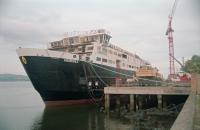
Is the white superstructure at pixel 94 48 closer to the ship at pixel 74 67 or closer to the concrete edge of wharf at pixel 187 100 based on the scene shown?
the ship at pixel 74 67

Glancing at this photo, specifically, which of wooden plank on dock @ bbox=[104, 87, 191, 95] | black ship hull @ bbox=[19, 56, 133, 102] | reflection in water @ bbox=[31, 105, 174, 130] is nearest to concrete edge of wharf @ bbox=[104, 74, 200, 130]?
wooden plank on dock @ bbox=[104, 87, 191, 95]

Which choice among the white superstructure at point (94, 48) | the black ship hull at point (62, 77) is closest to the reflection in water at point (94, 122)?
the black ship hull at point (62, 77)

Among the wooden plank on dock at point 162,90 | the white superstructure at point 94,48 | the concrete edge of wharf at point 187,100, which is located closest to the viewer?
the concrete edge of wharf at point 187,100

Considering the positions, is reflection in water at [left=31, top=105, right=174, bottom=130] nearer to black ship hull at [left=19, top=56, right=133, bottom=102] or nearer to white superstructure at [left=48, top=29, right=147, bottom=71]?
black ship hull at [left=19, top=56, right=133, bottom=102]

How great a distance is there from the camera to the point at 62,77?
2925 cm

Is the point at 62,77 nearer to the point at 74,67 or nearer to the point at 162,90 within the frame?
the point at 74,67

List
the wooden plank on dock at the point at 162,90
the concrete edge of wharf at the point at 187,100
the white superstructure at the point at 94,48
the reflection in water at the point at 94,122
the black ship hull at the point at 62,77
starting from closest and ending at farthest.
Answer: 1. the concrete edge of wharf at the point at 187,100
2. the reflection in water at the point at 94,122
3. the wooden plank on dock at the point at 162,90
4. the black ship hull at the point at 62,77
5. the white superstructure at the point at 94,48


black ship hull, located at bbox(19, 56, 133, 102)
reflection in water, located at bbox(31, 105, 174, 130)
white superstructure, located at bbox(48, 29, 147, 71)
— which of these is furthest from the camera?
white superstructure, located at bbox(48, 29, 147, 71)

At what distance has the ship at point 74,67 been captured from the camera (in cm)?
2848

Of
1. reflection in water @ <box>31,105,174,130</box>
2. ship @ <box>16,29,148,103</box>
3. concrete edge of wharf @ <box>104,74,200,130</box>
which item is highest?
ship @ <box>16,29,148,103</box>

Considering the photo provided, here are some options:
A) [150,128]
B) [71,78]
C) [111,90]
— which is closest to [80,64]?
[71,78]

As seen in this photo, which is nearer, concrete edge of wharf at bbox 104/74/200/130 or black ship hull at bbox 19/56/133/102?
concrete edge of wharf at bbox 104/74/200/130

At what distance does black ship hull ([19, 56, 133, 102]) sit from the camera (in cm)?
2844

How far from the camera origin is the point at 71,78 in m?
30.0
